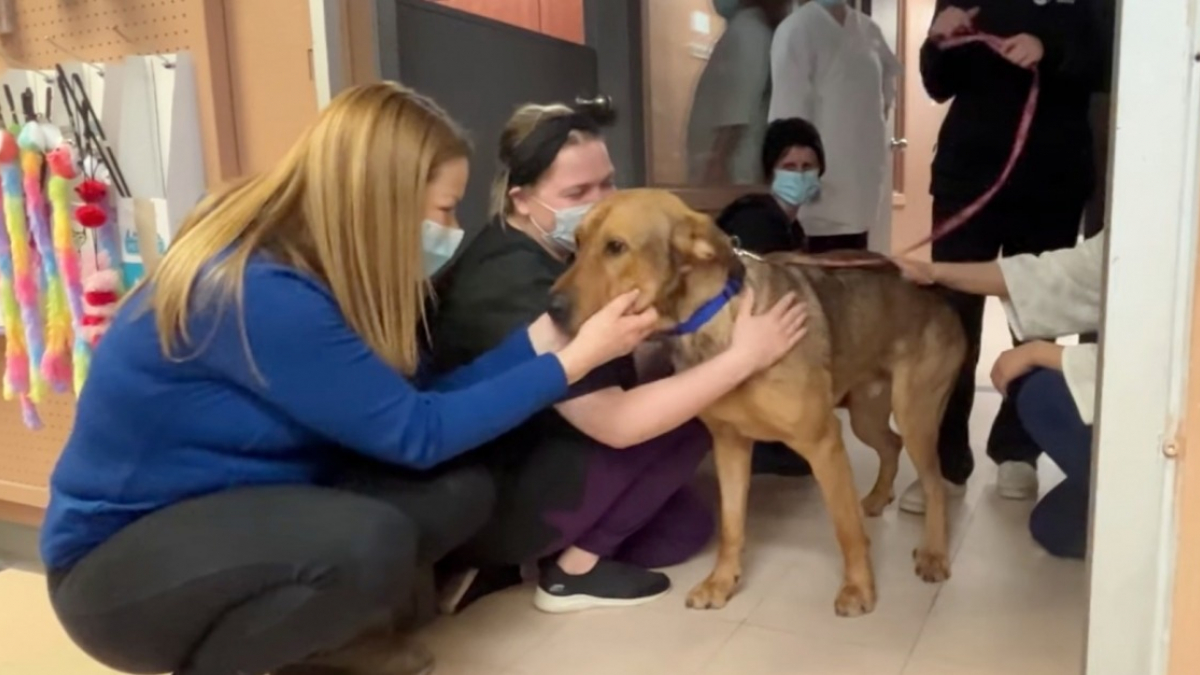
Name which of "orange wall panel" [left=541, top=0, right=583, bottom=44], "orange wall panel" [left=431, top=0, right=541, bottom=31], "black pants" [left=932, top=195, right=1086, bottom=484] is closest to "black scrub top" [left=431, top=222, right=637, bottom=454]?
"black pants" [left=932, top=195, right=1086, bottom=484]

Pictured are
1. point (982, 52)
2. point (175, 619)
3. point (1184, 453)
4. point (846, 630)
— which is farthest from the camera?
point (982, 52)

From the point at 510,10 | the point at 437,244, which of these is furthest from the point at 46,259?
the point at 510,10

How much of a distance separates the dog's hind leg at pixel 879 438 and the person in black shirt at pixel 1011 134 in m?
0.07

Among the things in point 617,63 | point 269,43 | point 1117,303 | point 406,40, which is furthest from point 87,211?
point 1117,303

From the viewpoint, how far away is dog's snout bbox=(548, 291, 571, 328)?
1.92 metres

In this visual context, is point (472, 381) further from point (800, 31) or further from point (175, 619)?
point (800, 31)

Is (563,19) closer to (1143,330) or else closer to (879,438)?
(879,438)

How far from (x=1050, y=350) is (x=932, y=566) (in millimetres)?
556

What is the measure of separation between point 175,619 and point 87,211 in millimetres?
1206

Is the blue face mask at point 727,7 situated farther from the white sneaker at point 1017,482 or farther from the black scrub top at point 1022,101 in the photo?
the white sneaker at point 1017,482

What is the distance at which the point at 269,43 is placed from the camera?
2.37 metres

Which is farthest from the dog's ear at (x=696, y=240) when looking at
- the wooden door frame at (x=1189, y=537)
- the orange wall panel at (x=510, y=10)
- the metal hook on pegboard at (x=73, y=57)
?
the orange wall panel at (x=510, y=10)

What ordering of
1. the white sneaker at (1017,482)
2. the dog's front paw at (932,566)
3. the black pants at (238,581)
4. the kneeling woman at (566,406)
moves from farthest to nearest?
the white sneaker at (1017,482) < the dog's front paw at (932,566) < the kneeling woman at (566,406) < the black pants at (238,581)

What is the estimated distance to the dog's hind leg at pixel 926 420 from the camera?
2.50 metres
